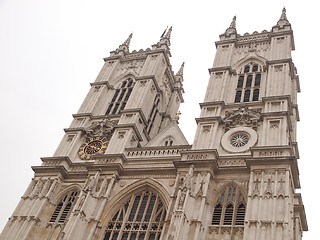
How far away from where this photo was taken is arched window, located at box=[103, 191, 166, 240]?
23750 mm

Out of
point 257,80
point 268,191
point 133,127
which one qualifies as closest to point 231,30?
point 257,80

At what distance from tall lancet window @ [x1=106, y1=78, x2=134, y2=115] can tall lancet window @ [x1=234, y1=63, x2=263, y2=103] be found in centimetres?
955

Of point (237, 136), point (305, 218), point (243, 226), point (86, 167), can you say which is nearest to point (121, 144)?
point (86, 167)

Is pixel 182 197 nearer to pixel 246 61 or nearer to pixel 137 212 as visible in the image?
pixel 137 212

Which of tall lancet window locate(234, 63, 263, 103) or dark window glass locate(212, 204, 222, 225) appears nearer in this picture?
dark window glass locate(212, 204, 222, 225)

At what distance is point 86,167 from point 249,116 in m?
11.6

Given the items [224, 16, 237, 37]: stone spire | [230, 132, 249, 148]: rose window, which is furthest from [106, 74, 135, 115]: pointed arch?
[230, 132, 249, 148]: rose window

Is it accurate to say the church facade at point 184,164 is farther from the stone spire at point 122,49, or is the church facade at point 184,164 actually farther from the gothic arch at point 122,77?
the stone spire at point 122,49

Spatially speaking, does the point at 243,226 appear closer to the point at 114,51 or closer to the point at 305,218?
the point at 305,218

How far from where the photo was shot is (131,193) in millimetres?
26172

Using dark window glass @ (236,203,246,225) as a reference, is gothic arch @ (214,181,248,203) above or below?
above

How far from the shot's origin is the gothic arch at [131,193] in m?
25.1

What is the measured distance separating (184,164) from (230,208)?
13.0ft

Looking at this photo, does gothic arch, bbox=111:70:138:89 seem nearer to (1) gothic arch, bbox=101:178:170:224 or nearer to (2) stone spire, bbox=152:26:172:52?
(2) stone spire, bbox=152:26:172:52
